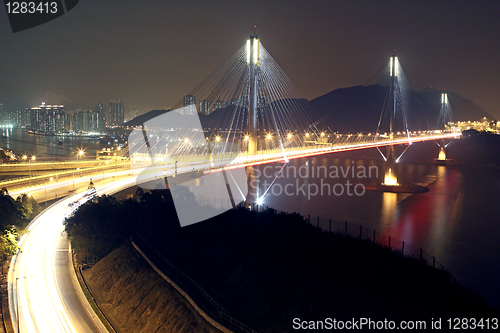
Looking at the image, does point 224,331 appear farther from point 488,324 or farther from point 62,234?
point 62,234

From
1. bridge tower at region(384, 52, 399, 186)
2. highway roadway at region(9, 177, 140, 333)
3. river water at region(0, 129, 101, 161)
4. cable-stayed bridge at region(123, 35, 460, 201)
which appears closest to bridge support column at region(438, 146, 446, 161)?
cable-stayed bridge at region(123, 35, 460, 201)

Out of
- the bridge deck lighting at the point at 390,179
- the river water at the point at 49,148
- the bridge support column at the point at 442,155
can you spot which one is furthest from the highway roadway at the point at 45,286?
the bridge support column at the point at 442,155

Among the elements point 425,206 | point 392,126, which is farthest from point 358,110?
point 425,206

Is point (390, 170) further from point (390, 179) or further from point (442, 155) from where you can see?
point (442, 155)

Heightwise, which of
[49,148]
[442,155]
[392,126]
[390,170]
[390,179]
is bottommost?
[390,179]

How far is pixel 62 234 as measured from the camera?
262 inches

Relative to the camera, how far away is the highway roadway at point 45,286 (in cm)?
400

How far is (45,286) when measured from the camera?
478 centimetres

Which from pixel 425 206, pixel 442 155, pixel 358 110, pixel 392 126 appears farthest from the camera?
pixel 358 110

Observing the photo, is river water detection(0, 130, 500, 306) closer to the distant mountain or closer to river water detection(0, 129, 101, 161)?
the distant mountain

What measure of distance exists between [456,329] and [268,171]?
44.4 ft

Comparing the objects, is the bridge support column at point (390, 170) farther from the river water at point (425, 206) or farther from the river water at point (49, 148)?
the river water at point (49, 148)

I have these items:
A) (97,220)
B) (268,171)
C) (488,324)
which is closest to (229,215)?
(97,220)

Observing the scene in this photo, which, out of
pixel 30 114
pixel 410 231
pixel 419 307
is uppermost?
pixel 30 114
